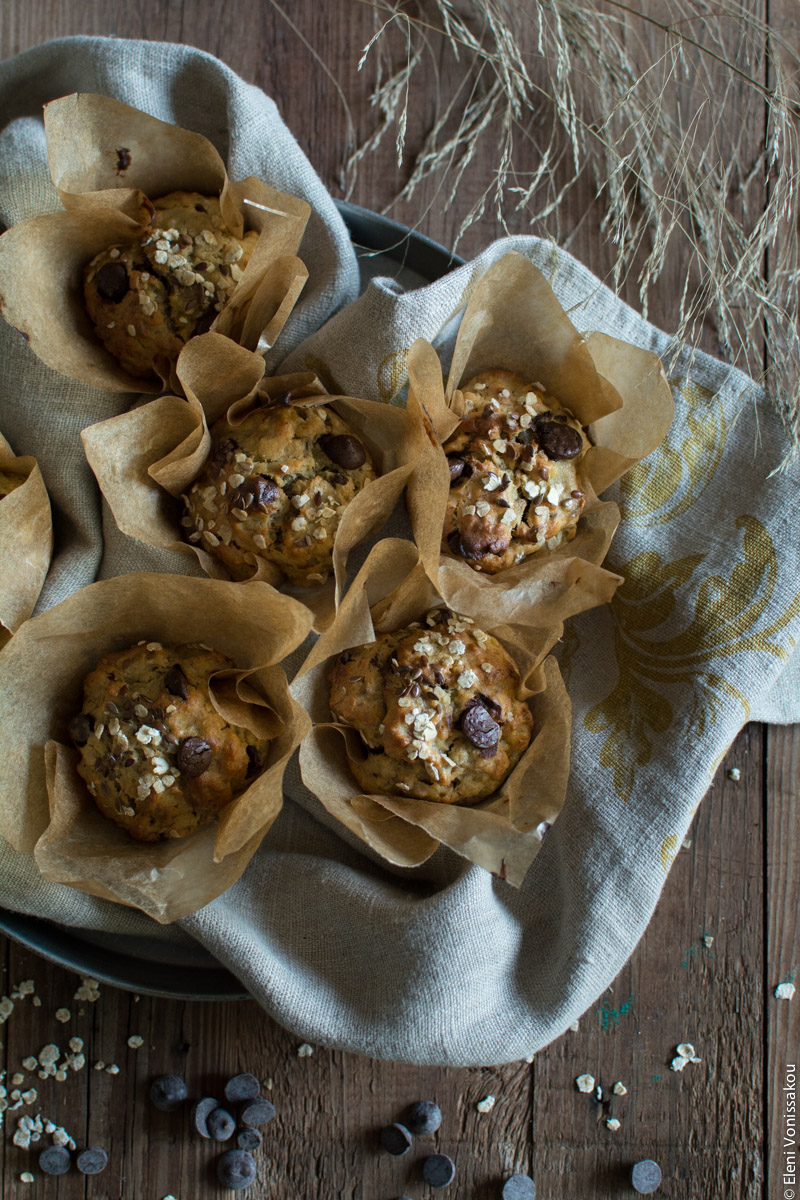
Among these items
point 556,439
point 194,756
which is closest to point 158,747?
point 194,756

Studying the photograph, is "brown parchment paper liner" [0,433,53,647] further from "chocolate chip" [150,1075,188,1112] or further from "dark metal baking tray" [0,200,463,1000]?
→ "chocolate chip" [150,1075,188,1112]

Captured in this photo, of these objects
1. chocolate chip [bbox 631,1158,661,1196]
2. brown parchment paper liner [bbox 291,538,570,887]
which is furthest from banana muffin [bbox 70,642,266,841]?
chocolate chip [bbox 631,1158,661,1196]

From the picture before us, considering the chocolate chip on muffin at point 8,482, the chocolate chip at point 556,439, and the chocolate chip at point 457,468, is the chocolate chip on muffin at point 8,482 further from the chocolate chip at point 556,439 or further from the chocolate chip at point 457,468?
the chocolate chip at point 556,439

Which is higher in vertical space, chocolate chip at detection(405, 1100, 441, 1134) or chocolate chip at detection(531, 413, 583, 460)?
chocolate chip at detection(531, 413, 583, 460)

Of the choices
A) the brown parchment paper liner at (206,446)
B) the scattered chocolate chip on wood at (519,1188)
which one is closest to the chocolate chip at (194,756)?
the brown parchment paper liner at (206,446)

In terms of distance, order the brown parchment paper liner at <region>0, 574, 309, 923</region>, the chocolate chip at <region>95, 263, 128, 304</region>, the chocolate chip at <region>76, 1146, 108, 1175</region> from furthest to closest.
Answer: the chocolate chip at <region>76, 1146, 108, 1175</region> → the chocolate chip at <region>95, 263, 128, 304</region> → the brown parchment paper liner at <region>0, 574, 309, 923</region>

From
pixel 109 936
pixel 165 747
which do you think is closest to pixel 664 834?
pixel 165 747

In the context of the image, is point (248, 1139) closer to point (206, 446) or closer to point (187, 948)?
point (187, 948)
